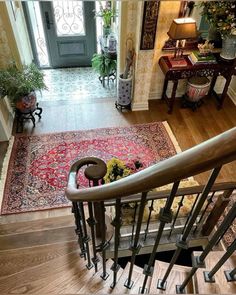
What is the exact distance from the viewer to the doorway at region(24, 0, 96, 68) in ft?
15.1

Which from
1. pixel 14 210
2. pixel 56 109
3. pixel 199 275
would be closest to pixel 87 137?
pixel 56 109

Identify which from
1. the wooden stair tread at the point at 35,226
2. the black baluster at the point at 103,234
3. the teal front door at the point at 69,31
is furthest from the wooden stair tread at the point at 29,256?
the teal front door at the point at 69,31

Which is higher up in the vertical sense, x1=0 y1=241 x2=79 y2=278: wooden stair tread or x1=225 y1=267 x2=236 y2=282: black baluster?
x1=225 y1=267 x2=236 y2=282: black baluster

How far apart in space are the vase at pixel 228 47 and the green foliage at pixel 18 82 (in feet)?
8.20

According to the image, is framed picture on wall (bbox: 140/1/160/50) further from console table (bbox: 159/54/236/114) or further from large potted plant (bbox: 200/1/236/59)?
large potted plant (bbox: 200/1/236/59)

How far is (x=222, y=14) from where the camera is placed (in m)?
3.43

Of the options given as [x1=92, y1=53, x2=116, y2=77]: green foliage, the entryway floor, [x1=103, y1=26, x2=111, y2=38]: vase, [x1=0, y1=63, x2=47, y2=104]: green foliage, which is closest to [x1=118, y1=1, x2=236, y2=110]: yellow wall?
[x1=92, y1=53, x2=116, y2=77]: green foliage

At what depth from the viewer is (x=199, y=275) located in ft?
4.20

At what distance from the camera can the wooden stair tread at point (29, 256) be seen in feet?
6.21

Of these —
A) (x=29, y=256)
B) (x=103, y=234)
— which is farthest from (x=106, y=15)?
(x=103, y=234)

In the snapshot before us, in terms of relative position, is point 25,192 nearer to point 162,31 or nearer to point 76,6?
point 162,31

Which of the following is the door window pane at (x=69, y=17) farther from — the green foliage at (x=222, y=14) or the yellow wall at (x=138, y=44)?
the green foliage at (x=222, y=14)

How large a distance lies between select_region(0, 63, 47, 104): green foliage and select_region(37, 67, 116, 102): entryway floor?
1.00 meters

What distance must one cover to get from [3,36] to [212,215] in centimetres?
328
